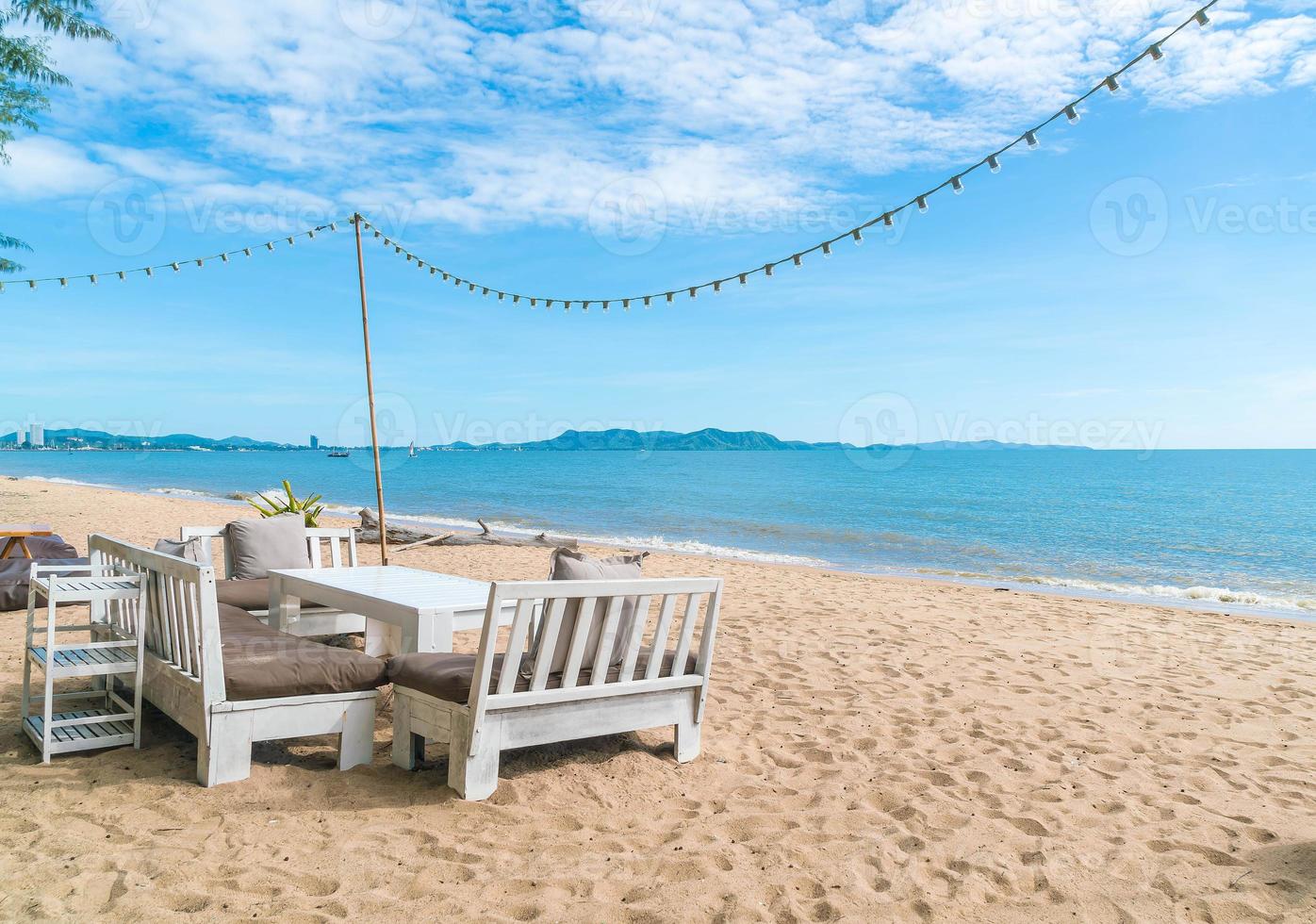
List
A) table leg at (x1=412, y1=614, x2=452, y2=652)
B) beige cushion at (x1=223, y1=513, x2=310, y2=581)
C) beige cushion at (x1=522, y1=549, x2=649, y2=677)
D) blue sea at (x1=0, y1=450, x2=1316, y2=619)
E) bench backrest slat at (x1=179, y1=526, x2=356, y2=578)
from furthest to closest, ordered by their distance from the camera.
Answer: blue sea at (x1=0, y1=450, x2=1316, y2=619)
beige cushion at (x1=223, y1=513, x2=310, y2=581)
bench backrest slat at (x1=179, y1=526, x2=356, y2=578)
table leg at (x1=412, y1=614, x2=452, y2=652)
beige cushion at (x1=522, y1=549, x2=649, y2=677)

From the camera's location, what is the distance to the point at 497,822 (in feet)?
9.58

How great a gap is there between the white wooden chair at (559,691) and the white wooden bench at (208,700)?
0.20 meters

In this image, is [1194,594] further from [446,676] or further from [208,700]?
[208,700]

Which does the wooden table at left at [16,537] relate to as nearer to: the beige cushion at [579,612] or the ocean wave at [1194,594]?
the beige cushion at [579,612]

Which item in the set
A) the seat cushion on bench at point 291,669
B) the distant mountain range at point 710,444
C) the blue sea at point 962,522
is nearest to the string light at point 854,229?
the seat cushion on bench at point 291,669

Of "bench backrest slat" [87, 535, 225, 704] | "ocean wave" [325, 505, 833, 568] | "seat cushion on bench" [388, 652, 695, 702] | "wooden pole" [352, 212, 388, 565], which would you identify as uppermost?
"wooden pole" [352, 212, 388, 565]

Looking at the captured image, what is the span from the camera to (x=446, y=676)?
10.4 ft

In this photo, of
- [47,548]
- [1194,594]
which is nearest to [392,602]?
[47,548]

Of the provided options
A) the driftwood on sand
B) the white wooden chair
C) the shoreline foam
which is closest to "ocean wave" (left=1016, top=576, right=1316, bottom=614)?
the shoreline foam

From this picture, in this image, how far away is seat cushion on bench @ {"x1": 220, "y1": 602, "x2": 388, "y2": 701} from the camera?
3.11 m

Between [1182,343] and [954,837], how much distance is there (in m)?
53.1

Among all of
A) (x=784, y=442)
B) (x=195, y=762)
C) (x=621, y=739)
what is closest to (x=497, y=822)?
→ (x=621, y=739)

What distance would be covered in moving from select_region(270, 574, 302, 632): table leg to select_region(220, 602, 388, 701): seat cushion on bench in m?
1.32

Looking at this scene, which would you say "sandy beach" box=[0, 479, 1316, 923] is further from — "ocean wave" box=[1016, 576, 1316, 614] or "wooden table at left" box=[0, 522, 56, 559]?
"ocean wave" box=[1016, 576, 1316, 614]
